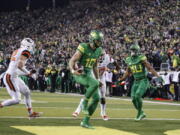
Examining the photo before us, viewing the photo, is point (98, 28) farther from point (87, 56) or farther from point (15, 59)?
point (87, 56)

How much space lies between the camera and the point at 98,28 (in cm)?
4297

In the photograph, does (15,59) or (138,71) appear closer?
(15,59)

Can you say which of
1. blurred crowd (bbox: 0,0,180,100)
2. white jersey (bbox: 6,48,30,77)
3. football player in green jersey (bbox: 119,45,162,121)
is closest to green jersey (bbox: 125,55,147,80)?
football player in green jersey (bbox: 119,45,162,121)

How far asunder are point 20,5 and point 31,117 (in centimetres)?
5977

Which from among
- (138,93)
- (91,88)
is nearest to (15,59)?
(91,88)

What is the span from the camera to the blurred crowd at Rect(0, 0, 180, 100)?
95.6 feet

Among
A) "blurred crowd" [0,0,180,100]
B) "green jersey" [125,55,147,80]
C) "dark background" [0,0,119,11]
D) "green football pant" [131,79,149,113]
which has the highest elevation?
"dark background" [0,0,119,11]

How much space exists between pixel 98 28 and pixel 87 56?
33.4m

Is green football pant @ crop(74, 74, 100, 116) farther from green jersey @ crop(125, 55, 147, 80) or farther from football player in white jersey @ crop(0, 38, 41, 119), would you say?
green jersey @ crop(125, 55, 147, 80)

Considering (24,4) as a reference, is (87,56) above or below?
below

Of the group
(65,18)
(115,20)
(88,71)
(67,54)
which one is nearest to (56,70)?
(67,54)

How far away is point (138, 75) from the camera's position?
12.2 metres

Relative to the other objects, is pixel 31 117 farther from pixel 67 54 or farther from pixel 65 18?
pixel 65 18

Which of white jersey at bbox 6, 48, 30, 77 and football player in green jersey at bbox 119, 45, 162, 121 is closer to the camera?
white jersey at bbox 6, 48, 30, 77
